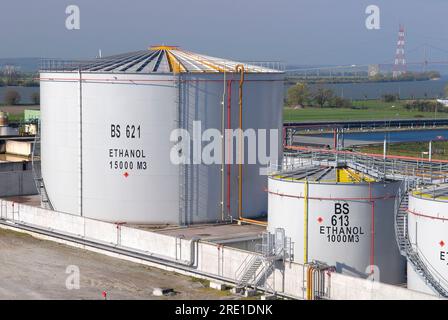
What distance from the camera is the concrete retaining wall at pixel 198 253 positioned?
2402 cm

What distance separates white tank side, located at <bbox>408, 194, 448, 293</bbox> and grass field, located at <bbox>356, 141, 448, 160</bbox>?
35.1 meters

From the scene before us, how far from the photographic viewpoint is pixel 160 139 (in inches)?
1372

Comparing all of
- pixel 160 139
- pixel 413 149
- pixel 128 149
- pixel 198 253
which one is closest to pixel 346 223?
pixel 198 253

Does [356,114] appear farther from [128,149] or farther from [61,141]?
[128,149]

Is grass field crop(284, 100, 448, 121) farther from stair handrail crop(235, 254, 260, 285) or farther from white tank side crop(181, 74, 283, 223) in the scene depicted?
stair handrail crop(235, 254, 260, 285)

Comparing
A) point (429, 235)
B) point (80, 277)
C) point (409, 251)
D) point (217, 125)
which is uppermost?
point (217, 125)

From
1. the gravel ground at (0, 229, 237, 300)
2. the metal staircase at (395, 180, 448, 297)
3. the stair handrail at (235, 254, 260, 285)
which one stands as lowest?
the gravel ground at (0, 229, 237, 300)

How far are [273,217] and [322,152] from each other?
7221 mm

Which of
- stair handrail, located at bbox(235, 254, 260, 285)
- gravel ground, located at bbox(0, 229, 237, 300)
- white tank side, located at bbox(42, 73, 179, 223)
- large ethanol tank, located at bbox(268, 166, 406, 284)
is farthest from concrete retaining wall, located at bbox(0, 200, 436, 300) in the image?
white tank side, located at bbox(42, 73, 179, 223)

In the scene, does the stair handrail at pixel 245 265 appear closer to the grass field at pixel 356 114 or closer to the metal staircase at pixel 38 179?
the metal staircase at pixel 38 179

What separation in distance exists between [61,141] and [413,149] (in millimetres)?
35839

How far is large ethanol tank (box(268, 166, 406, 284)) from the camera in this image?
87.5 feet

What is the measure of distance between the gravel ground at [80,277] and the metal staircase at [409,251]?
5159mm
